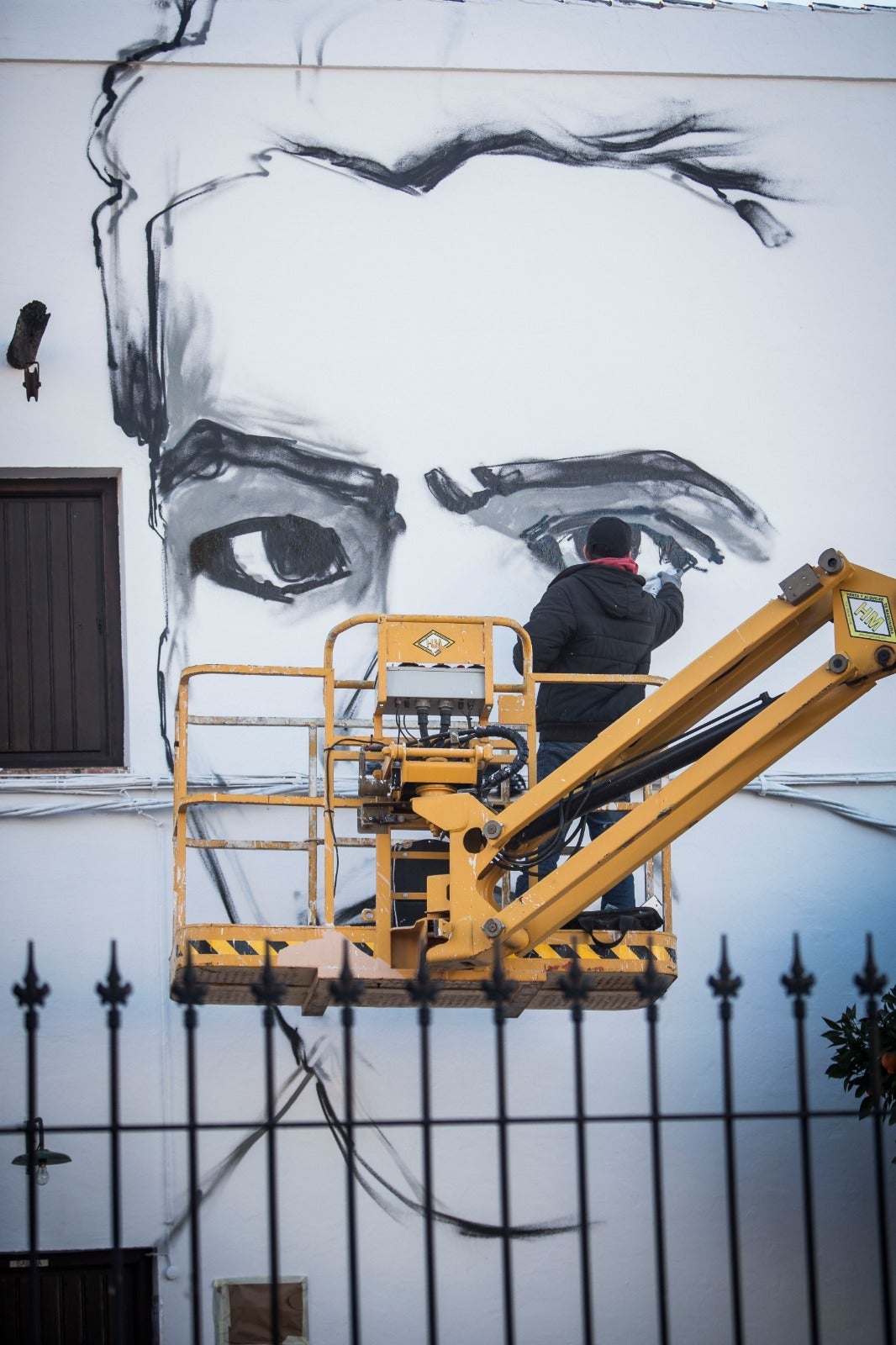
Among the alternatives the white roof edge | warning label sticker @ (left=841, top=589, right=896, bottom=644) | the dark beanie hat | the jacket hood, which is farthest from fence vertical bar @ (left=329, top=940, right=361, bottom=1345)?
the white roof edge

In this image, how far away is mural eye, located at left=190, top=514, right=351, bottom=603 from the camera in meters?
10.4

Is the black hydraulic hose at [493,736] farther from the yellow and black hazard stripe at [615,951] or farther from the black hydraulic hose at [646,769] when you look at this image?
the yellow and black hazard stripe at [615,951]

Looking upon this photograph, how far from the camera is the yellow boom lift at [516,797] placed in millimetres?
6992

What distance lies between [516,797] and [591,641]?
1.39 meters

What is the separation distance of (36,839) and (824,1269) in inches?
193

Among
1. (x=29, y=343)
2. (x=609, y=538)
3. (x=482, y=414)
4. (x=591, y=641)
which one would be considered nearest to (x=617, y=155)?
(x=482, y=414)

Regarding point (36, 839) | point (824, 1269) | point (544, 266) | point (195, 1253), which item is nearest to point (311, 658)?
point (36, 839)

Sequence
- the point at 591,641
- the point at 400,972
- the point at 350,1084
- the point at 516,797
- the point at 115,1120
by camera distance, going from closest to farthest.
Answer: the point at 115,1120
the point at 350,1084
the point at 400,972
the point at 516,797
the point at 591,641

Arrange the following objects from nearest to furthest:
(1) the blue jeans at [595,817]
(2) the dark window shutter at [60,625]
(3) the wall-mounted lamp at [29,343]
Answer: (1) the blue jeans at [595,817] → (3) the wall-mounted lamp at [29,343] → (2) the dark window shutter at [60,625]

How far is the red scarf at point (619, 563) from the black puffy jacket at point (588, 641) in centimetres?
2

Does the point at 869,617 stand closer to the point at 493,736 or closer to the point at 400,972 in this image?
the point at 493,736

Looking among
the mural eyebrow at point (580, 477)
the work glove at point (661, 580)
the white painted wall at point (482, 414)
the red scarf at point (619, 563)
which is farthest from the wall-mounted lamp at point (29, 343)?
the work glove at point (661, 580)

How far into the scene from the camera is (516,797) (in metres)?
8.06

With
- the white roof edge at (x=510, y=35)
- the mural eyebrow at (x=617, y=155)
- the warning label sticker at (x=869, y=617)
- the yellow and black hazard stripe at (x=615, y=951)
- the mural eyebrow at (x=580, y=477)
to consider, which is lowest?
the yellow and black hazard stripe at (x=615, y=951)
